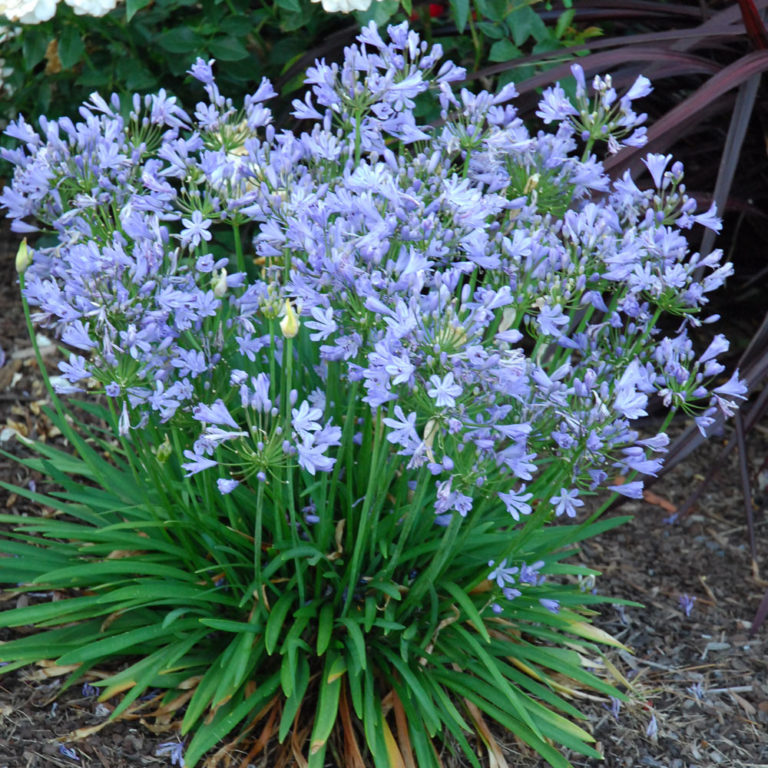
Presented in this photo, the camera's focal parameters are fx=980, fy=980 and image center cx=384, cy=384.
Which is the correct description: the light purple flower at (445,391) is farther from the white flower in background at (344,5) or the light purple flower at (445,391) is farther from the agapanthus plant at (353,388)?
the white flower in background at (344,5)

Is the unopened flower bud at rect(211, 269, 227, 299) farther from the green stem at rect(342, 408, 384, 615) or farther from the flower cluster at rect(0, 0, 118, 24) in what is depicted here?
the flower cluster at rect(0, 0, 118, 24)

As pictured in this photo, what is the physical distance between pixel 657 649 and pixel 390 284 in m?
1.62

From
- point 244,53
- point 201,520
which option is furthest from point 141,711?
point 244,53

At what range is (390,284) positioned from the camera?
1.60m

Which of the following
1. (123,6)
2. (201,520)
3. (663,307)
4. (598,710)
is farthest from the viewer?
(123,6)

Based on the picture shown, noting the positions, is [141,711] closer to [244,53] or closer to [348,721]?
[348,721]

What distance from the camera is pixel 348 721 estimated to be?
2104mm

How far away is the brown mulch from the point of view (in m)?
2.17

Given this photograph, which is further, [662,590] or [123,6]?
[123,6]

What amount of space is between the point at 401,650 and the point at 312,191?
3.08 feet

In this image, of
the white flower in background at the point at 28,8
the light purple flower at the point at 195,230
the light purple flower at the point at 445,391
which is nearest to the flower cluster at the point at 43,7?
the white flower in background at the point at 28,8

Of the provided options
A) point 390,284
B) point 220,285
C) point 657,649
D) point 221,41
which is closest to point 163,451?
point 220,285

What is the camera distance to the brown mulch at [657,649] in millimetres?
2172

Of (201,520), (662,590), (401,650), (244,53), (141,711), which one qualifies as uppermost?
(244,53)
